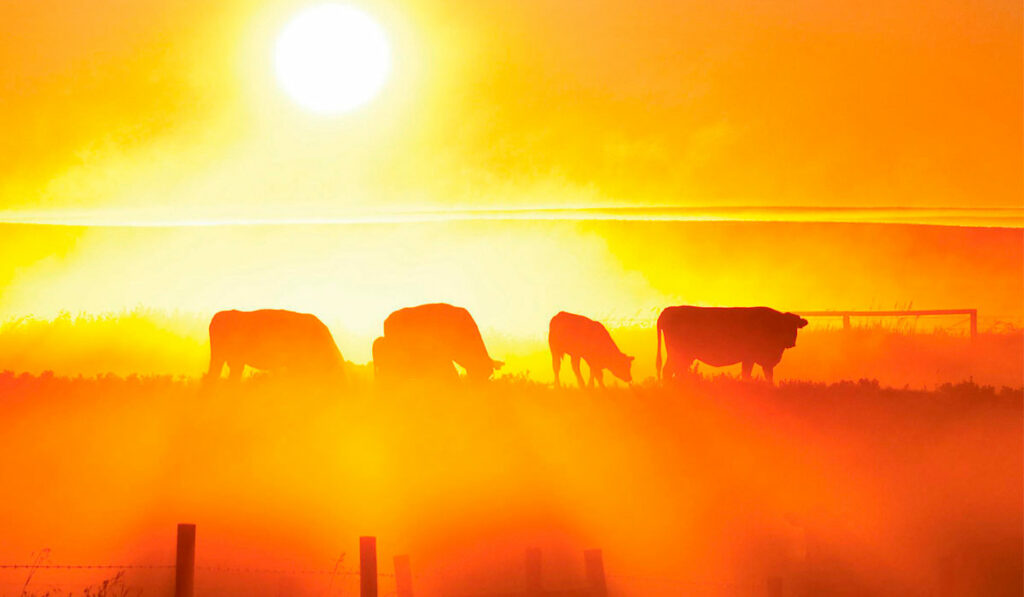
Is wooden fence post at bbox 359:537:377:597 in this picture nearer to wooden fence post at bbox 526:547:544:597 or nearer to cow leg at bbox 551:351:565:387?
wooden fence post at bbox 526:547:544:597

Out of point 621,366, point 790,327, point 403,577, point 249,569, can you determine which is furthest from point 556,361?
point 403,577

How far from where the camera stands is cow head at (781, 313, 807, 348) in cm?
2025

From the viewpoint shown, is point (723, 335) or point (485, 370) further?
point (723, 335)

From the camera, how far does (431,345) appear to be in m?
18.2

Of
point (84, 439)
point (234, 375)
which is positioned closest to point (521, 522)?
point (84, 439)

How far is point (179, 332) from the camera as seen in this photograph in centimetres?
2155

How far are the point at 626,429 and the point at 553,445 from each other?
0.93 meters

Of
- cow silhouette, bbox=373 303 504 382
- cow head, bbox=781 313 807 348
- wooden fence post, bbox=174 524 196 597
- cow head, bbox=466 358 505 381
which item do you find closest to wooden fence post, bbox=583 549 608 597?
wooden fence post, bbox=174 524 196 597

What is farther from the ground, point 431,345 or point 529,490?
point 431,345

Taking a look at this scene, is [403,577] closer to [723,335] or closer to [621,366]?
[621,366]

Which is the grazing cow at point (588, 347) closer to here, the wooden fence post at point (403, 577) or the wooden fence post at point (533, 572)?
the wooden fence post at point (533, 572)

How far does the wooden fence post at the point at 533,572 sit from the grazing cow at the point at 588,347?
394 inches

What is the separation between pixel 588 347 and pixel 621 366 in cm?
67

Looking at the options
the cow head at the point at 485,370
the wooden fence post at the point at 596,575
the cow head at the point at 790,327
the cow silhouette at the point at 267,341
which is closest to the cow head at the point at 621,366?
the cow head at the point at 485,370
